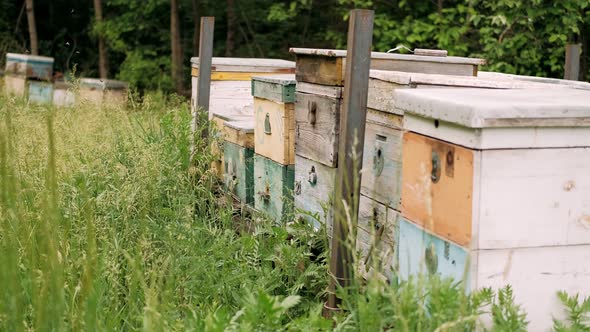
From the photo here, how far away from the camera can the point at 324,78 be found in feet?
12.7

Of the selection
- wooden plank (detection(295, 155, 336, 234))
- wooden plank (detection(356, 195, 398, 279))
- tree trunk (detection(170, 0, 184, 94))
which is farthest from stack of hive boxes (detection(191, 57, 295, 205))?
tree trunk (detection(170, 0, 184, 94))

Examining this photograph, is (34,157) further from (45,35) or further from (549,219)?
(45,35)

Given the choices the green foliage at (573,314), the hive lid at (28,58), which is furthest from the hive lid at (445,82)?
the hive lid at (28,58)

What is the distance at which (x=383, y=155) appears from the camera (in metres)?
3.41

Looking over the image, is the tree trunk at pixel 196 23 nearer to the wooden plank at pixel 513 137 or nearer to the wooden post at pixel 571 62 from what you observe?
the wooden post at pixel 571 62

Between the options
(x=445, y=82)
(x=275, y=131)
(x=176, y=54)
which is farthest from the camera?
(x=176, y=54)

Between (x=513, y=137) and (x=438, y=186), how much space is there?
12.7 inches

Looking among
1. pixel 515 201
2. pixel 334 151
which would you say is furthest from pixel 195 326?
pixel 334 151

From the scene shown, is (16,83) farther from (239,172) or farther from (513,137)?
(513,137)

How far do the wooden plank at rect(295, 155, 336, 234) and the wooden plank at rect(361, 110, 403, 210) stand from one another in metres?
0.26

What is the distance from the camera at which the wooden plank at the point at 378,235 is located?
10.9 ft

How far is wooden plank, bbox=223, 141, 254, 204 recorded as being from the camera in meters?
5.25

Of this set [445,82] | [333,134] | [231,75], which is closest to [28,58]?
[231,75]

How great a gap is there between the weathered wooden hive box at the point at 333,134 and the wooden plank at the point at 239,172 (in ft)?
3.11
